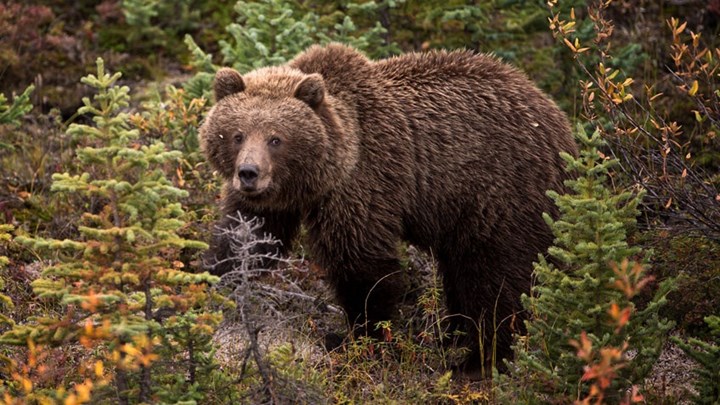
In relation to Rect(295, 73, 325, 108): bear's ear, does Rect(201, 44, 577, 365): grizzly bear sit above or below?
below

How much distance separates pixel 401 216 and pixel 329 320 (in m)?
1.03

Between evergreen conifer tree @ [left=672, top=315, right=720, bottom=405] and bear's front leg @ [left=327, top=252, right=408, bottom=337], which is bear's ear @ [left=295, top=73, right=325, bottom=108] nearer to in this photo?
bear's front leg @ [left=327, top=252, right=408, bottom=337]

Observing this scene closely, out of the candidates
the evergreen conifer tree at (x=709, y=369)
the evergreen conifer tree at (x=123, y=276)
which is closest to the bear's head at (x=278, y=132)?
the evergreen conifer tree at (x=123, y=276)

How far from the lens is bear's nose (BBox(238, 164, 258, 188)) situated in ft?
17.8

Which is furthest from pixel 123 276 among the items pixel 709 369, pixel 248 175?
pixel 709 369

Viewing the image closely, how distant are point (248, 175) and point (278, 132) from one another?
43cm

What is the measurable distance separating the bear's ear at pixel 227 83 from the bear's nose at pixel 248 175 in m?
0.72

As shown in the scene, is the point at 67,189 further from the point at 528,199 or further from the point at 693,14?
the point at 693,14

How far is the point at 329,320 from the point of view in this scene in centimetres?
670

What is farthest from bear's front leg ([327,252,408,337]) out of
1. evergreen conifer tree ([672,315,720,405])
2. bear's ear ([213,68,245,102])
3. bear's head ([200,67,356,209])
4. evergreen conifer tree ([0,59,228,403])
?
evergreen conifer tree ([672,315,720,405])

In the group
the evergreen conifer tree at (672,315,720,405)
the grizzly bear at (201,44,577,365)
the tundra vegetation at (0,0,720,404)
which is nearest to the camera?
the tundra vegetation at (0,0,720,404)

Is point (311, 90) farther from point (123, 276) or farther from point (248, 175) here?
point (123, 276)

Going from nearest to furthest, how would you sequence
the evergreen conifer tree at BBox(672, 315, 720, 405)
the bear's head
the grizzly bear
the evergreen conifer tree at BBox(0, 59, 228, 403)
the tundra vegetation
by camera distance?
the evergreen conifer tree at BBox(0, 59, 228, 403) < the tundra vegetation < the evergreen conifer tree at BBox(672, 315, 720, 405) < the bear's head < the grizzly bear

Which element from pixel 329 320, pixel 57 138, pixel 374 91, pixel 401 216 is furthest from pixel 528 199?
pixel 57 138
